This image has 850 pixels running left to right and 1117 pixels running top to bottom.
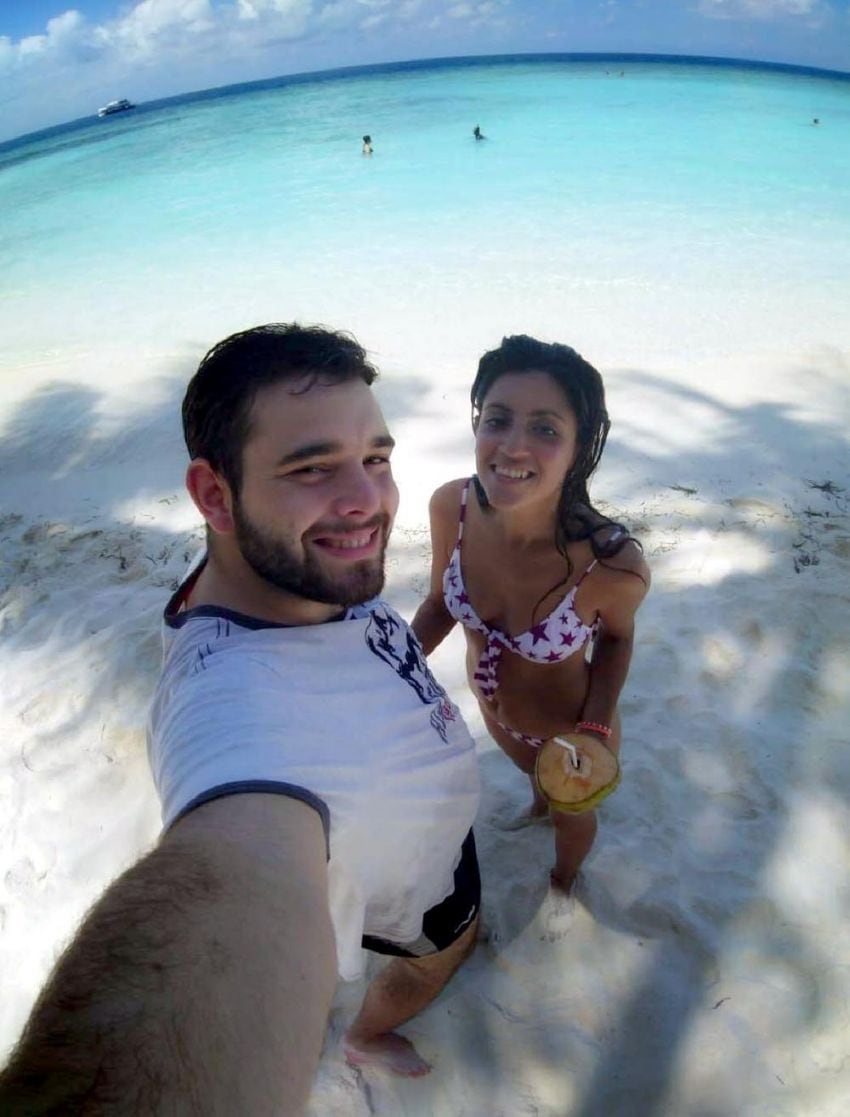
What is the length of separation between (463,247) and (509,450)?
10760 mm

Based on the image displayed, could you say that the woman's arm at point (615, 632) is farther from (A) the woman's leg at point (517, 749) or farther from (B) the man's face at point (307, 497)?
(B) the man's face at point (307, 497)

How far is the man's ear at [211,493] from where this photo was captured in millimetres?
1232

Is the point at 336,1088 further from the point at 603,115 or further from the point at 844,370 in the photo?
the point at 603,115

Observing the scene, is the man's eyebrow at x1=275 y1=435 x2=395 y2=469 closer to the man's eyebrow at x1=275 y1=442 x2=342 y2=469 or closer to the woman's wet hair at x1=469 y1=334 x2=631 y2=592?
the man's eyebrow at x1=275 y1=442 x2=342 y2=469

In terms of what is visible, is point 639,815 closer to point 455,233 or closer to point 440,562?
point 440,562

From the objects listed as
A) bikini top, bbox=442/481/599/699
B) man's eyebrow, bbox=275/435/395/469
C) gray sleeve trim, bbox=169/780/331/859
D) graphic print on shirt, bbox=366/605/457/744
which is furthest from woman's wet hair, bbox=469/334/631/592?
gray sleeve trim, bbox=169/780/331/859

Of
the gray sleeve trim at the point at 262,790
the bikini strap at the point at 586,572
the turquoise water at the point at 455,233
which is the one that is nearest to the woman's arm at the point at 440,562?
the bikini strap at the point at 586,572

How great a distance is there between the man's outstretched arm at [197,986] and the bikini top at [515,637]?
1031mm

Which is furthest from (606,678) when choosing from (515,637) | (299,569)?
(299,569)

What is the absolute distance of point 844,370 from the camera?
6223 millimetres

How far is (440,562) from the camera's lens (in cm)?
216

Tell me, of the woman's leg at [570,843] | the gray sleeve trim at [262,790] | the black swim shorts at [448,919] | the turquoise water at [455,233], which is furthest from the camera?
the turquoise water at [455,233]

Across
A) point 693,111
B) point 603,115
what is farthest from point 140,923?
point 693,111

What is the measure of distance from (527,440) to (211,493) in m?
0.88
